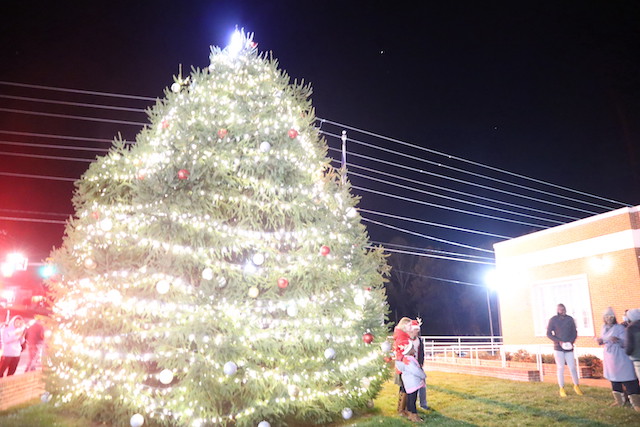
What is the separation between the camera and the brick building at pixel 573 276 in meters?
14.5

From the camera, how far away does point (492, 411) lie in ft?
24.8

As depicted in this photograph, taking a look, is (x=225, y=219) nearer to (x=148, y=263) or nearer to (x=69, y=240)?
(x=148, y=263)

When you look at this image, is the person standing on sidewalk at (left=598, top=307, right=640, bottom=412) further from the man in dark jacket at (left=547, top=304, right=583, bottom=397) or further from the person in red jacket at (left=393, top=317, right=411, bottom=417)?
the person in red jacket at (left=393, top=317, right=411, bottom=417)

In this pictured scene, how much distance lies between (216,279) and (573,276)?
1441 centimetres

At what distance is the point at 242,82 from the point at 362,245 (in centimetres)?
366

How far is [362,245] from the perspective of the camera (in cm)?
776

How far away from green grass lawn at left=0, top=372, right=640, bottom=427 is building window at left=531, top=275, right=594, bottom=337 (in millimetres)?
6482

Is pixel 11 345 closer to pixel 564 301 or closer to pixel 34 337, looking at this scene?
pixel 34 337

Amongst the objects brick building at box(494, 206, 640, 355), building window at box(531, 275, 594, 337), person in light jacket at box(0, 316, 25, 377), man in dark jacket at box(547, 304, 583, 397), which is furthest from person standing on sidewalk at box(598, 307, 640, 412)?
person in light jacket at box(0, 316, 25, 377)

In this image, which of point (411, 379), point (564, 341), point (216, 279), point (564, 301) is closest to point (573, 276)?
point (564, 301)

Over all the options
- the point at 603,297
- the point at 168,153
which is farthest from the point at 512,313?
the point at 168,153

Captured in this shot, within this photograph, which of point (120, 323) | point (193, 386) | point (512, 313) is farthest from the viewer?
point (512, 313)

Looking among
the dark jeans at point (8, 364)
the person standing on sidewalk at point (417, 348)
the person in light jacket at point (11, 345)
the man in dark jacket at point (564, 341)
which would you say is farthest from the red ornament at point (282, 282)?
the dark jeans at point (8, 364)

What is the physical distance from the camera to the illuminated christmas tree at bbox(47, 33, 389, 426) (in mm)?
6121
